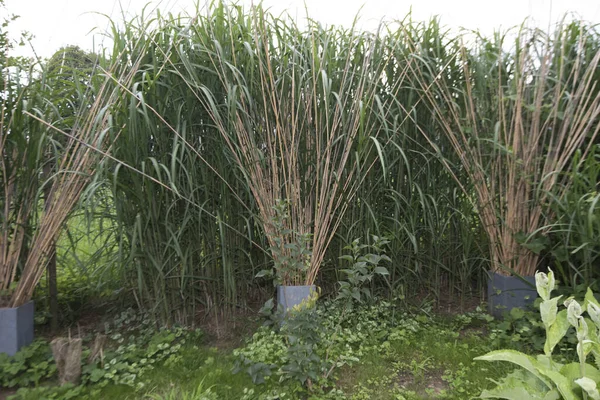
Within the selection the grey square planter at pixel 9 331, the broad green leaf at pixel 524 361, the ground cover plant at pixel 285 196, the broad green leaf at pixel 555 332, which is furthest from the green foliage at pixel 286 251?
the grey square planter at pixel 9 331

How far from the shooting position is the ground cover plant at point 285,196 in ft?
7.17

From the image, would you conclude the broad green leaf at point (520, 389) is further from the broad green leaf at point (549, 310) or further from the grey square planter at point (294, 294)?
the grey square planter at point (294, 294)

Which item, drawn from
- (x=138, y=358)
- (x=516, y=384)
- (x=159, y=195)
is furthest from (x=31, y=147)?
(x=516, y=384)

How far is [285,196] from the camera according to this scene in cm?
252

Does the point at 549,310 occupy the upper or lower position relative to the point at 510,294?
upper

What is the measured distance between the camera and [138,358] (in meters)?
2.13

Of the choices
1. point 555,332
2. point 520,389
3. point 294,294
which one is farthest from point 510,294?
point 294,294

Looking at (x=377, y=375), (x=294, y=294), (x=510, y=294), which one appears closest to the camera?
(x=377, y=375)

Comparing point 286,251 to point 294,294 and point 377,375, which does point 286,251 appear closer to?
point 294,294

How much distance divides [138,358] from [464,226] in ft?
6.39

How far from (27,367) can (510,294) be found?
2480 millimetres

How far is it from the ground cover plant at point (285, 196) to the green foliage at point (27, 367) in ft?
0.04

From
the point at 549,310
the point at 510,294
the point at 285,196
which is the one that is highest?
the point at 285,196

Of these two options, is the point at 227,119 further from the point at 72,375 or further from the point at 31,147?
the point at 72,375
